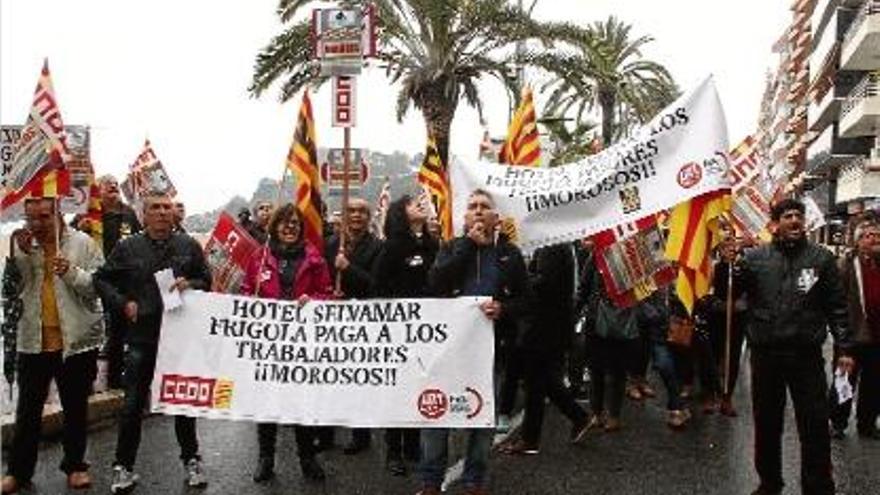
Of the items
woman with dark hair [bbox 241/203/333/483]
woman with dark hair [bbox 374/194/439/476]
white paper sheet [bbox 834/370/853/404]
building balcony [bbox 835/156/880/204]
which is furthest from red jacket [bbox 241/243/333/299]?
building balcony [bbox 835/156/880/204]

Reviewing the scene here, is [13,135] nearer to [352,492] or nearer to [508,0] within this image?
[352,492]

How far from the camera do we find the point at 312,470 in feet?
22.9

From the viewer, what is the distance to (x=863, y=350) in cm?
913

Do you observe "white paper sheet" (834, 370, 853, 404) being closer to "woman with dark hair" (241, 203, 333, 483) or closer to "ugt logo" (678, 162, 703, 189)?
"ugt logo" (678, 162, 703, 189)

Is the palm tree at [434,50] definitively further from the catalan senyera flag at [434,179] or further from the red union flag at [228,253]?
the red union flag at [228,253]

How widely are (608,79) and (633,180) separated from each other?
1453 cm

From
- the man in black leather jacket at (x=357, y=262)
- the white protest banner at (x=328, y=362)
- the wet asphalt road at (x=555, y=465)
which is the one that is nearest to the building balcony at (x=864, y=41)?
the wet asphalt road at (x=555, y=465)

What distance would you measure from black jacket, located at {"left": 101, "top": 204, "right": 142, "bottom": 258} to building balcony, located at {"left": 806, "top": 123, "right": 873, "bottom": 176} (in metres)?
44.0

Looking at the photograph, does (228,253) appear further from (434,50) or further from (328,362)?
(434,50)

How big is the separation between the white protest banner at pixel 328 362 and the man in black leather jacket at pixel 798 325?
5.28 ft

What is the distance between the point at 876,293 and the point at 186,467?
558 cm

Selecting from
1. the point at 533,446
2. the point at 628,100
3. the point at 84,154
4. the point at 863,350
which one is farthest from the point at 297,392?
the point at 628,100

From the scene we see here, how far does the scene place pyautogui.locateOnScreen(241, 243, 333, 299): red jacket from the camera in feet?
22.9

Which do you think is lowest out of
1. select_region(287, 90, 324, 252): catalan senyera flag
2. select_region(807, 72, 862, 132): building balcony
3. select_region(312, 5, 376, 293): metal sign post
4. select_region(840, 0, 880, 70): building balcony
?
select_region(287, 90, 324, 252): catalan senyera flag
